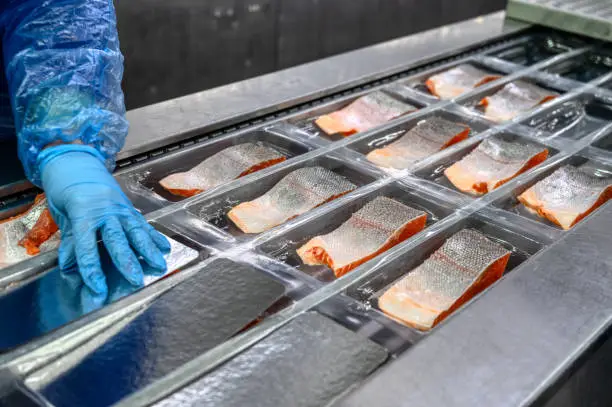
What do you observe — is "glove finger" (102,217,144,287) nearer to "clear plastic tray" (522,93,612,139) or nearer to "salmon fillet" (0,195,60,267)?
"salmon fillet" (0,195,60,267)

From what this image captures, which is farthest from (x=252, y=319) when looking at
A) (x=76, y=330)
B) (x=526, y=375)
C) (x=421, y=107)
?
(x=421, y=107)

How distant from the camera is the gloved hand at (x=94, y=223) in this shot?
1486mm

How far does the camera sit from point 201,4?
3.64 meters

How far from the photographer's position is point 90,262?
1.47 meters

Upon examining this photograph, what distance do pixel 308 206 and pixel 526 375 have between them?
83cm

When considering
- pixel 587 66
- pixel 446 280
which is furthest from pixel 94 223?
pixel 587 66

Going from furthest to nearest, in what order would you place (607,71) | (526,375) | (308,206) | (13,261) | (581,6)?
(581,6)
(607,71)
(308,206)
(13,261)
(526,375)

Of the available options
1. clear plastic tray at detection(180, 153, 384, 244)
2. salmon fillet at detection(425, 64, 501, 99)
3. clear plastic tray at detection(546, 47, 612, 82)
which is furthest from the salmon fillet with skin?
clear plastic tray at detection(546, 47, 612, 82)

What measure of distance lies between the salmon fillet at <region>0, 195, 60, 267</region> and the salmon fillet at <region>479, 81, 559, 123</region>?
5.21ft

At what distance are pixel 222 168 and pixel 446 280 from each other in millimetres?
766

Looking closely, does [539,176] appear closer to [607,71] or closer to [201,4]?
[607,71]

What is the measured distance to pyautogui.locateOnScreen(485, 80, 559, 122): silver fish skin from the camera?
2.55 metres

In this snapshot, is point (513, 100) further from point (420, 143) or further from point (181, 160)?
point (181, 160)

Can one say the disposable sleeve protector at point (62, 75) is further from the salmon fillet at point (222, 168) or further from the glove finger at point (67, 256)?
the glove finger at point (67, 256)
